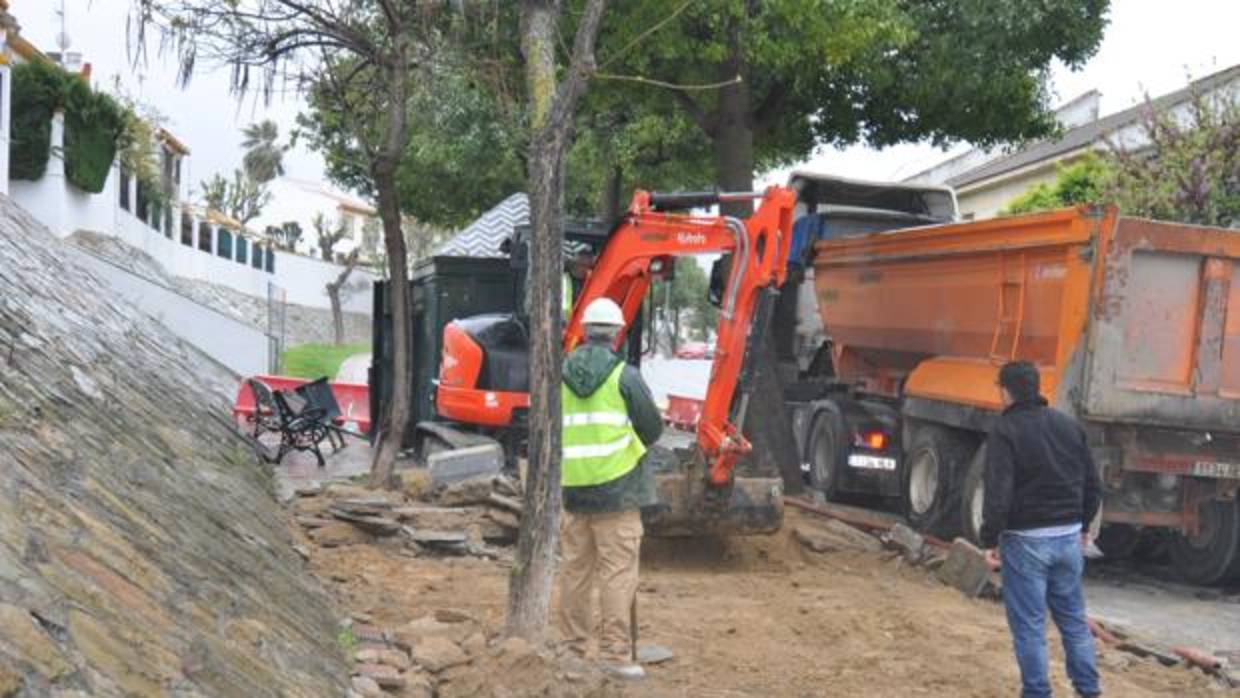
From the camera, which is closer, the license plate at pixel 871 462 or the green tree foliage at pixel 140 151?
the license plate at pixel 871 462

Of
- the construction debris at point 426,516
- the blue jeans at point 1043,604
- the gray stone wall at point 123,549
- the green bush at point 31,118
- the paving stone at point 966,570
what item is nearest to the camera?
the gray stone wall at point 123,549

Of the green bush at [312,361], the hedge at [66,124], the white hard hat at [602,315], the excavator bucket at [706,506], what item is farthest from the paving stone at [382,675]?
the green bush at [312,361]

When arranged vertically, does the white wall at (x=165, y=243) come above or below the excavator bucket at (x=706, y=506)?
above

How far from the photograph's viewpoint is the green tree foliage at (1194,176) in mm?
17031

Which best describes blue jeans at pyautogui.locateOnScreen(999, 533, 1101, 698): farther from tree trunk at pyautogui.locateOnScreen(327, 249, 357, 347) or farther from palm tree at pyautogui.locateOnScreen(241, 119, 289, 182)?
palm tree at pyautogui.locateOnScreen(241, 119, 289, 182)

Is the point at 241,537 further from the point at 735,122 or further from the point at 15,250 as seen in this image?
the point at 735,122

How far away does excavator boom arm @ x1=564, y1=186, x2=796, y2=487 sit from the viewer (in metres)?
8.79

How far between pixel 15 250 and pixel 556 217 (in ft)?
16.4

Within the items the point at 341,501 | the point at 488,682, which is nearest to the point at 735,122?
the point at 341,501

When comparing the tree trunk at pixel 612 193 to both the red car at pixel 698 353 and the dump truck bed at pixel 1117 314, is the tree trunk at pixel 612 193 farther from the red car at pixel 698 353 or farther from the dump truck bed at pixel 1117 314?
the dump truck bed at pixel 1117 314

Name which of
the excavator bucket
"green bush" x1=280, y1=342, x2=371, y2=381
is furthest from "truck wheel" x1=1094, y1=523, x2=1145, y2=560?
"green bush" x1=280, y1=342, x2=371, y2=381

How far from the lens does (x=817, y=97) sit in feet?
44.3

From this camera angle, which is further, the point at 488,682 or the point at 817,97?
the point at 817,97

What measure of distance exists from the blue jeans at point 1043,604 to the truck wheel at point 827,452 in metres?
6.97
